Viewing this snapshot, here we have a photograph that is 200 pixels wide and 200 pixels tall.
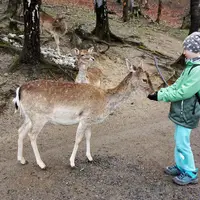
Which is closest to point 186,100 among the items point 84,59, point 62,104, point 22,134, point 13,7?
point 62,104

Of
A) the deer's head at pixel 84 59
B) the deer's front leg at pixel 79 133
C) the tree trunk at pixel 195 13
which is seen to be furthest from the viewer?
the tree trunk at pixel 195 13

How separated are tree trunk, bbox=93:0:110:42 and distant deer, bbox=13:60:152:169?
21.6ft

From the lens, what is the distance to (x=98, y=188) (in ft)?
16.1

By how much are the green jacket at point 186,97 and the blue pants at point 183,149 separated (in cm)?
11

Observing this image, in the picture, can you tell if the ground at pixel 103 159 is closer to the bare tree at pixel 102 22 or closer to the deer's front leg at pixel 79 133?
the deer's front leg at pixel 79 133

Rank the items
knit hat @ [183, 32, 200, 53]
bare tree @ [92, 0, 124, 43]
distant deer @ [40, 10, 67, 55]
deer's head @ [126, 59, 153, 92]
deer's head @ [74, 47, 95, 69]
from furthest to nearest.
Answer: bare tree @ [92, 0, 124, 43]
distant deer @ [40, 10, 67, 55]
deer's head @ [74, 47, 95, 69]
deer's head @ [126, 59, 153, 92]
knit hat @ [183, 32, 200, 53]

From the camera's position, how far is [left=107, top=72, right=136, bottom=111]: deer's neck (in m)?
5.42

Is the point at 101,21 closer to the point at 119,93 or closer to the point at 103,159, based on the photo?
the point at 119,93

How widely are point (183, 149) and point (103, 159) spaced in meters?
1.36

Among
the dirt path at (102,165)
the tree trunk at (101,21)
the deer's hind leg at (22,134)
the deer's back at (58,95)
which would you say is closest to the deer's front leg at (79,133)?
the dirt path at (102,165)

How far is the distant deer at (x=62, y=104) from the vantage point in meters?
Result: 5.05

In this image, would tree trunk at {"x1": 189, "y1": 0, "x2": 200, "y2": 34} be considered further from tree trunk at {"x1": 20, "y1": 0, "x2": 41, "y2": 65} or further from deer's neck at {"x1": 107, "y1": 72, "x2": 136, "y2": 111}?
deer's neck at {"x1": 107, "y1": 72, "x2": 136, "y2": 111}

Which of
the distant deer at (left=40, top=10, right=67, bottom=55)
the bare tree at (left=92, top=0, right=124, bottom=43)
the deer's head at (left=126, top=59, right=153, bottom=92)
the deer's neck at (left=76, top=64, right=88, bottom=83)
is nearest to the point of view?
the deer's head at (left=126, top=59, right=153, bottom=92)

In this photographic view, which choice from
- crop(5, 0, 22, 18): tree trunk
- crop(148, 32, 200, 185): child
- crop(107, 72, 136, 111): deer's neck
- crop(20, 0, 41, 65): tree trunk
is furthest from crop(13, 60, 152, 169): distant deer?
crop(5, 0, 22, 18): tree trunk
